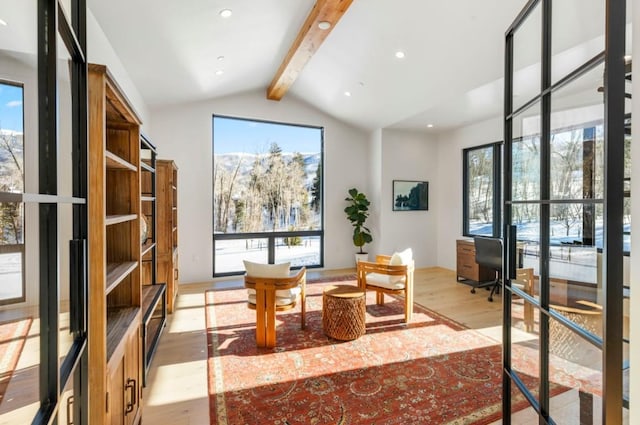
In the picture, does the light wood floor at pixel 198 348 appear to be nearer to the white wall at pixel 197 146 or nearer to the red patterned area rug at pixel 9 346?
the white wall at pixel 197 146

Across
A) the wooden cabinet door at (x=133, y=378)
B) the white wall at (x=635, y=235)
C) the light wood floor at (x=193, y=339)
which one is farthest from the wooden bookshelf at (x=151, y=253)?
the white wall at (x=635, y=235)

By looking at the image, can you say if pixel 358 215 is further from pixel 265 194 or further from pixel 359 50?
pixel 359 50

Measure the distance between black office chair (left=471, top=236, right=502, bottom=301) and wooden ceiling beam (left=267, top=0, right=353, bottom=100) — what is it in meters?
3.53

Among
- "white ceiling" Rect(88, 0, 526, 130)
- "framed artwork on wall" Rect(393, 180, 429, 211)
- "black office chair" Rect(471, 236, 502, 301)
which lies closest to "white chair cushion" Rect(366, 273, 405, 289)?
"black office chair" Rect(471, 236, 502, 301)

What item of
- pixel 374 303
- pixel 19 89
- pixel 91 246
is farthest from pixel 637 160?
pixel 374 303

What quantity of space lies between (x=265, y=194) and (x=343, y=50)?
113 inches

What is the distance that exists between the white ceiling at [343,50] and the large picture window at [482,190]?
705mm

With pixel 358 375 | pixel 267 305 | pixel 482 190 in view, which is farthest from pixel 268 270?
pixel 482 190

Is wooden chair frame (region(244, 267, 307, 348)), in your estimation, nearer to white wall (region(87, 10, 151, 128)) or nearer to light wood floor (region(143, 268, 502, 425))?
light wood floor (region(143, 268, 502, 425))

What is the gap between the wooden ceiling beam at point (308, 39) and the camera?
9.88ft

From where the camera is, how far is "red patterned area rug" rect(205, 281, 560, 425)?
200 centimetres

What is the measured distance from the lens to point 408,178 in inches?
247

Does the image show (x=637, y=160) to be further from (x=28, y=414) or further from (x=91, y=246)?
(x=91, y=246)

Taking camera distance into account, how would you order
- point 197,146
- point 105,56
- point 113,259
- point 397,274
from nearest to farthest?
1. point 113,259
2. point 105,56
3. point 397,274
4. point 197,146
